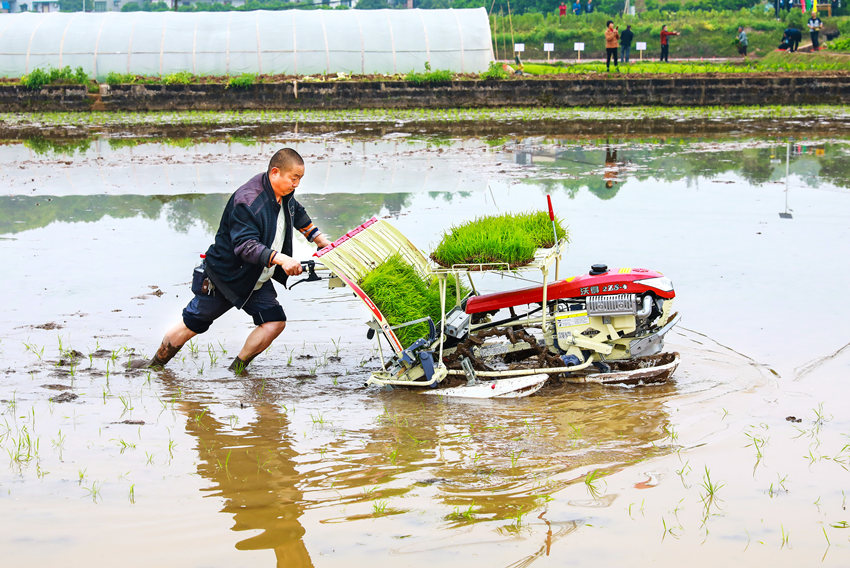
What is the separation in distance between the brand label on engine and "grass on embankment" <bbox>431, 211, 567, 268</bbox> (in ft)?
1.48

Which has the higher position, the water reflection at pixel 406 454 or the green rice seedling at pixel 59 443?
the green rice seedling at pixel 59 443

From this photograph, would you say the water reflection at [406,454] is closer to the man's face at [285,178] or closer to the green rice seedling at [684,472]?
the green rice seedling at [684,472]

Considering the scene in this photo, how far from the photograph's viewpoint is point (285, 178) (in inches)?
229

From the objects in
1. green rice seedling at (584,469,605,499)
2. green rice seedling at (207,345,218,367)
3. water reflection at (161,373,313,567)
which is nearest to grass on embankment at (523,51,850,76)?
green rice seedling at (207,345,218,367)

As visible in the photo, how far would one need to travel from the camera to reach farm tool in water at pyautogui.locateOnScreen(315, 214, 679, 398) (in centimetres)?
569

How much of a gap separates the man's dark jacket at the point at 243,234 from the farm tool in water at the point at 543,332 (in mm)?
407

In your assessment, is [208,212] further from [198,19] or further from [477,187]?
[198,19]

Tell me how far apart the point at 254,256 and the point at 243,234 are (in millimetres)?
198

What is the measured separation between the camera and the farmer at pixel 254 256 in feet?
18.8

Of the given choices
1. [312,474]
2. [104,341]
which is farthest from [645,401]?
[104,341]

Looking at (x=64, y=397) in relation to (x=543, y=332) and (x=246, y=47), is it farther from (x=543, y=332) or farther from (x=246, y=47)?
(x=246, y=47)

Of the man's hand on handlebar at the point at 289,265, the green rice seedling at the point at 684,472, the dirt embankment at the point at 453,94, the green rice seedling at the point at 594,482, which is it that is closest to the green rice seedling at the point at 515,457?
the green rice seedling at the point at 594,482

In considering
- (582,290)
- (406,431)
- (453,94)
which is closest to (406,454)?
(406,431)

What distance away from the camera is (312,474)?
15.0 ft
